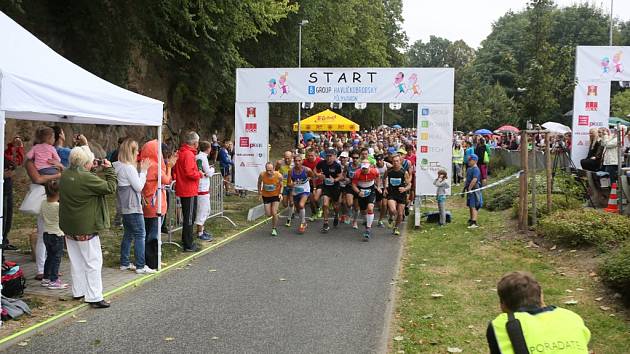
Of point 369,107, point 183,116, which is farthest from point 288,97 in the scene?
point 369,107

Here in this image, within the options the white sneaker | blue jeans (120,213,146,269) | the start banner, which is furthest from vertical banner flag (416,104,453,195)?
blue jeans (120,213,146,269)

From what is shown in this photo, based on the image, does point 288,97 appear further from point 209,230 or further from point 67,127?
point 67,127

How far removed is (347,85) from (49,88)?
967 cm

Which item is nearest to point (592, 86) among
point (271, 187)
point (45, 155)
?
point (271, 187)

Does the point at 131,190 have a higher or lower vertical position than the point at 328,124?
lower

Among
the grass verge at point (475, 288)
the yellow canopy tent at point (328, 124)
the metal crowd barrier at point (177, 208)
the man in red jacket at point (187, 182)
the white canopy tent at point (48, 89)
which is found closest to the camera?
the white canopy tent at point (48, 89)

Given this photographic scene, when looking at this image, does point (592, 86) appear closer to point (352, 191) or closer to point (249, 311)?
point (352, 191)

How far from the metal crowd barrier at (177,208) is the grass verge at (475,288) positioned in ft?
14.4

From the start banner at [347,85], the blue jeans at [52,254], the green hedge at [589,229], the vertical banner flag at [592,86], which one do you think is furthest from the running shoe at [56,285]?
the vertical banner flag at [592,86]

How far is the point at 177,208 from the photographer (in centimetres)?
1215

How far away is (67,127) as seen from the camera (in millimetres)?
20438

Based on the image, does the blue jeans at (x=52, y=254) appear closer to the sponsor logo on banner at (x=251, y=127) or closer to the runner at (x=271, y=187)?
the runner at (x=271, y=187)

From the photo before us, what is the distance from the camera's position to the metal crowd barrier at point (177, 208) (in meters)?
11.5

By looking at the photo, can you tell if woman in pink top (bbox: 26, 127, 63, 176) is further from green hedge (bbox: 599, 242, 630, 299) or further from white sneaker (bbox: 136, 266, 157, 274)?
green hedge (bbox: 599, 242, 630, 299)
